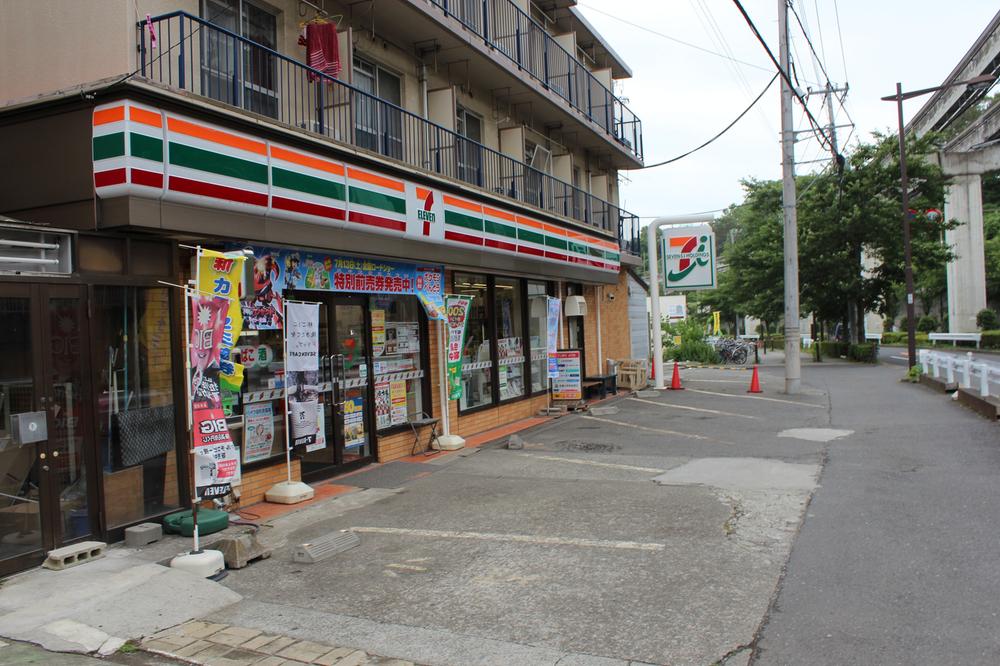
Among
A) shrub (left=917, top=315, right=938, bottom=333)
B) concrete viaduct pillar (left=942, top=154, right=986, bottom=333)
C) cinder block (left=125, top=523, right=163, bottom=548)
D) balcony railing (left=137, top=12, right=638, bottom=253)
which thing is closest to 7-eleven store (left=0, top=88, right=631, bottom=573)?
cinder block (left=125, top=523, right=163, bottom=548)

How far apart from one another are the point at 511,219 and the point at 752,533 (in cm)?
782

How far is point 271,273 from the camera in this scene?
811cm

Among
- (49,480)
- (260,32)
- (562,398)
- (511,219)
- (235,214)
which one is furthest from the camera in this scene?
(562,398)

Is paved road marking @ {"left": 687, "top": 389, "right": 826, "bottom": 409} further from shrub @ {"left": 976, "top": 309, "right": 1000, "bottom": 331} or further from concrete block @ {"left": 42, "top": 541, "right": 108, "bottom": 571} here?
shrub @ {"left": 976, "top": 309, "right": 1000, "bottom": 331}

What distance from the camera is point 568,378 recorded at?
1545 cm

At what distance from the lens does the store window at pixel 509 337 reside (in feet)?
46.7

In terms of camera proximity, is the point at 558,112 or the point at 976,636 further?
the point at 558,112

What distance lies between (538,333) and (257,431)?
8.83 meters

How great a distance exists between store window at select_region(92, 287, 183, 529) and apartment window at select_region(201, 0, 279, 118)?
93.8 inches

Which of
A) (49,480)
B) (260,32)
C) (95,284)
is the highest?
(260,32)

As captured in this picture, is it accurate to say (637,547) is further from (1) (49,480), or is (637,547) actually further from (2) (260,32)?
(2) (260,32)

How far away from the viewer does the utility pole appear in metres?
18.5

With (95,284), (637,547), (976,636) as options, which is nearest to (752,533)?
(637,547)

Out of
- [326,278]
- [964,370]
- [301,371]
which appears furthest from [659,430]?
[964,370]
